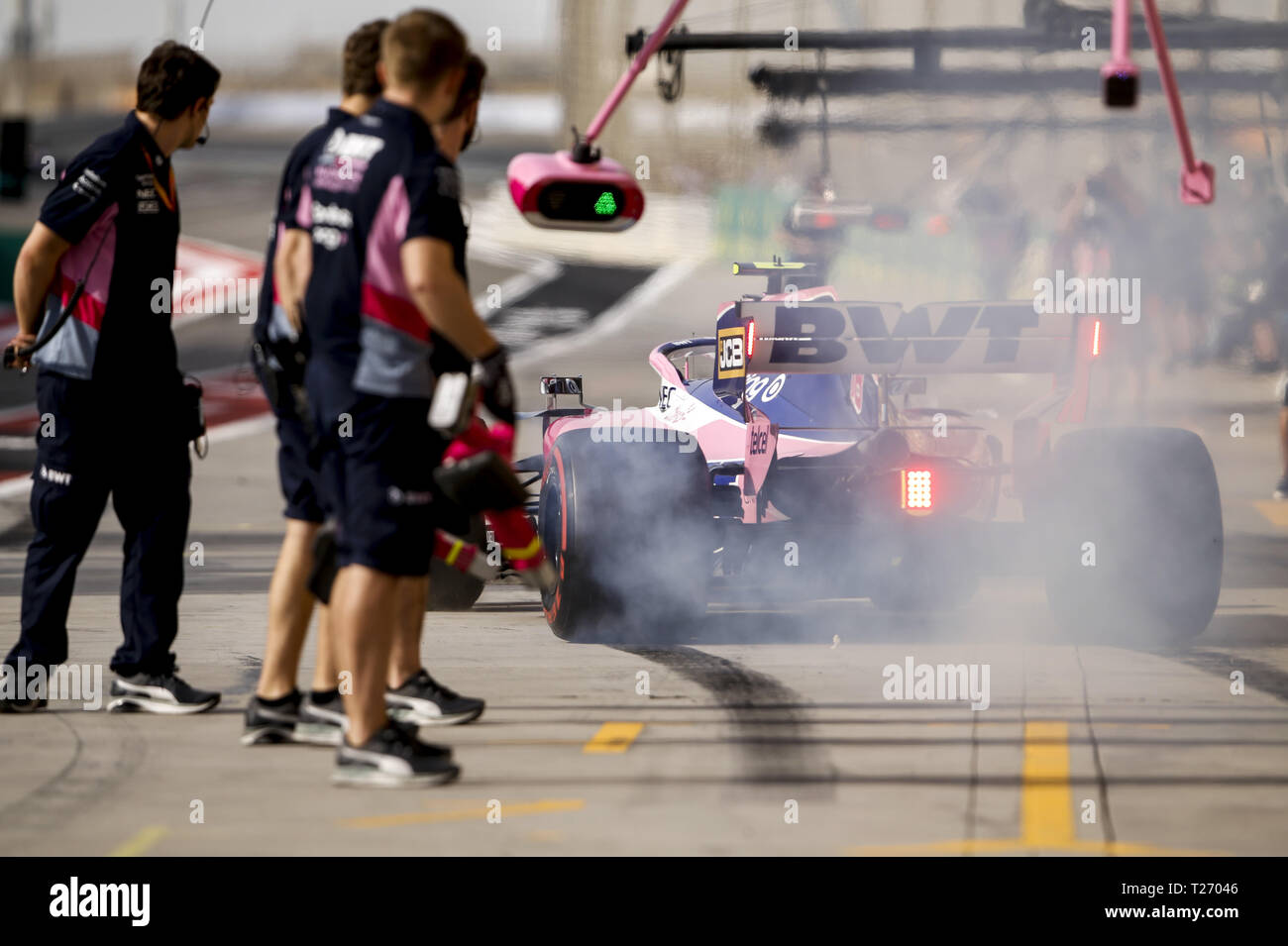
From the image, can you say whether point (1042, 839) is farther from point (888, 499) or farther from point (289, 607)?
point (888, 499)

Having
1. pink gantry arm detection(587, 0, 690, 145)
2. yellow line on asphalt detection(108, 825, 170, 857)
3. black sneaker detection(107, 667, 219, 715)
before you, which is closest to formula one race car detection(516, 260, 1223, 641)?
pink gantry arm detection(587, 0, 690, 145)

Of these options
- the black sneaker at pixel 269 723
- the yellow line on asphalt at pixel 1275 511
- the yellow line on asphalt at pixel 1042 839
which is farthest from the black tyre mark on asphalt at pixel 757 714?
the yellow line on asphalt at pixel 1275 511

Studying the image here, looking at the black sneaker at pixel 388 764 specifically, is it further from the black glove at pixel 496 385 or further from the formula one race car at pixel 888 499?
the formula one race car at pixel 888 499

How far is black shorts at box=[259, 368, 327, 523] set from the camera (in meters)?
5.95

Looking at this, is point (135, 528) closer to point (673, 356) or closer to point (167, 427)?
point (167, 427)

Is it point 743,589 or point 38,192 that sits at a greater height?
point 38,192

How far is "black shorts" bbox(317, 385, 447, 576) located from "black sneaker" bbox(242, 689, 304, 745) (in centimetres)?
Result: 79

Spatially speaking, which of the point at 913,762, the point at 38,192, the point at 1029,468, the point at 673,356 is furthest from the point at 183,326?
the point at 38,192

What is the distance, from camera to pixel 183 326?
30.2 metres

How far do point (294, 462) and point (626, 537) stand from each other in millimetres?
2060

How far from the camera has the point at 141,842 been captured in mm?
4961

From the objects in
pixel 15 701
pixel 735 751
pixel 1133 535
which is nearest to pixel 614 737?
pixel 735 751
